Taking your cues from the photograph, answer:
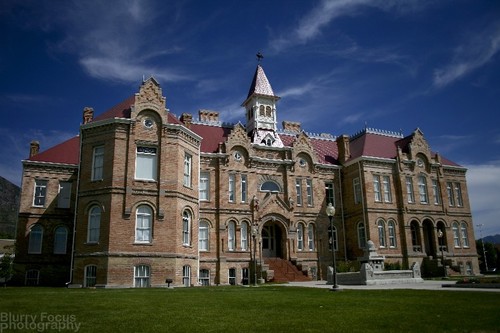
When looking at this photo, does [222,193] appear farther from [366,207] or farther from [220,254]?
[366,207]

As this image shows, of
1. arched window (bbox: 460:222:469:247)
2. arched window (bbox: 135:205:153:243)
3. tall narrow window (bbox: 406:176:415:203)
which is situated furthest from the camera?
arched window (bbox: 460:222:469:247)

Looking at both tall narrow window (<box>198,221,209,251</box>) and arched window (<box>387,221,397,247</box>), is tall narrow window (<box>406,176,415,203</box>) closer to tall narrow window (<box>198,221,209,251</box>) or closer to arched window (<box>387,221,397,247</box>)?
arched window (<box>387,221,397,247</box>)

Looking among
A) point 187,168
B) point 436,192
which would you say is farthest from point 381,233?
point 187,168

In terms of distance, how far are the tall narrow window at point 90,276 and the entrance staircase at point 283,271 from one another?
13.9 meters

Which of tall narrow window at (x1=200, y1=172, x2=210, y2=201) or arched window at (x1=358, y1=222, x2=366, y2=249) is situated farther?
arched window at (x1=358, y1=222, x2=366, y2=249)

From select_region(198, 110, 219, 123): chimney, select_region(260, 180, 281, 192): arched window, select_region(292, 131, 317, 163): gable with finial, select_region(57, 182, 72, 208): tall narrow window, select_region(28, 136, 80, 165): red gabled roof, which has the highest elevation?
select_region(198, 110, 219, 123): chimney

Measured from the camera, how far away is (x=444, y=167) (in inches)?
1785

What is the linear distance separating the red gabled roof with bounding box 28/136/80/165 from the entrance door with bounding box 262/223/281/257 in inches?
727

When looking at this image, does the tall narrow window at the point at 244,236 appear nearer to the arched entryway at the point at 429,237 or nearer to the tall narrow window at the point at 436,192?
the arched entryway at the point at 429,237

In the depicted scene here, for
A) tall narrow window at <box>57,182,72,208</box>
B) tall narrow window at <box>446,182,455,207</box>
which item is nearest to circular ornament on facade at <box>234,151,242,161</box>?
tall narrow window at <box>57,182,72,208</box>

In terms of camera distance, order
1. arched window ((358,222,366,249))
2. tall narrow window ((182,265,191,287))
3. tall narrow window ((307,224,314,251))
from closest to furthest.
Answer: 1. tall narrow window ((182,265,191,287))
2. tall narrow window ((307,224,314,251))
3. arched window ((358,222,366,249))

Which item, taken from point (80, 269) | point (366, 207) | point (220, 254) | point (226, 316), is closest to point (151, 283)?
point (80, 269)

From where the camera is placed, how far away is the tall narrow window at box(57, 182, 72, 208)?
3531cm

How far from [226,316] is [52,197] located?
1141 inches
